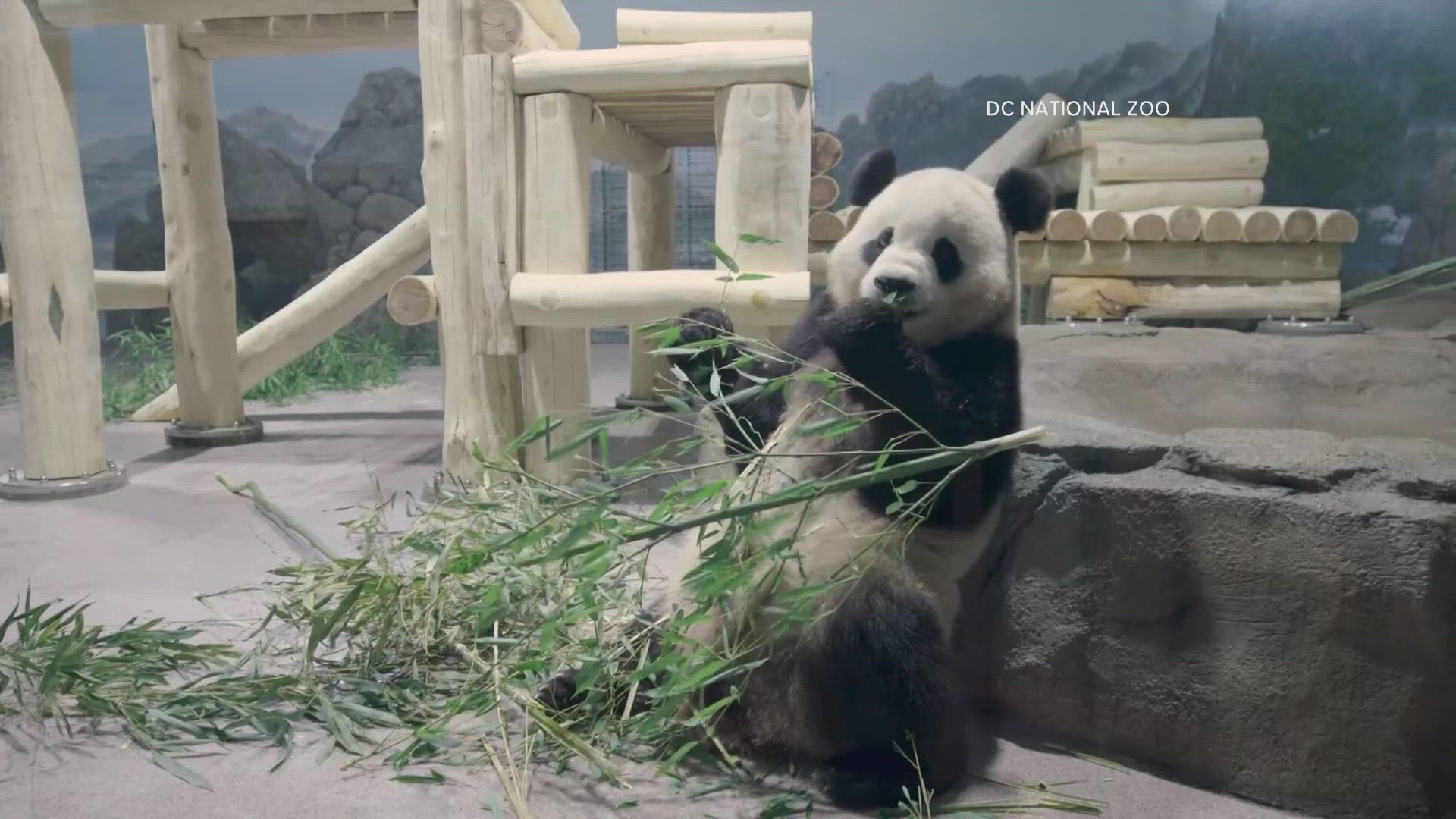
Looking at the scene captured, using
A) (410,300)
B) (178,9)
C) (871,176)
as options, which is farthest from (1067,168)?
(178,9)

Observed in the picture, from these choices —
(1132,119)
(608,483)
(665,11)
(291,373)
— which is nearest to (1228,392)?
(1132,119)

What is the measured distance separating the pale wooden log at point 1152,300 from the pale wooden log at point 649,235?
209 cm

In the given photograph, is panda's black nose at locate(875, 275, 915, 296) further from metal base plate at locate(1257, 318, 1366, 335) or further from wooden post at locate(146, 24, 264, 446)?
wooden post at locate(146, 24, 264, 446)

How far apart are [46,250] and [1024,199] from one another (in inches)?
134

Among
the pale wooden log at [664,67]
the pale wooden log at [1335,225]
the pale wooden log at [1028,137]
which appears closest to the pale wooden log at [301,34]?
the pale wooden log at [664,67]

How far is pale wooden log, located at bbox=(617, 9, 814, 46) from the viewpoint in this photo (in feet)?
11.2

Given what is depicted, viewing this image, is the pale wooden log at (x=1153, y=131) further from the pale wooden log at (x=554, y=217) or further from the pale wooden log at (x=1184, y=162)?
the pale wooden log at (x=554, y=217)

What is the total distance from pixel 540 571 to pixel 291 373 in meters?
4.57

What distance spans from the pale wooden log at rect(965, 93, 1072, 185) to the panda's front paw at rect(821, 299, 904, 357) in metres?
0.81

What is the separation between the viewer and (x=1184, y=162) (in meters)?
3.62

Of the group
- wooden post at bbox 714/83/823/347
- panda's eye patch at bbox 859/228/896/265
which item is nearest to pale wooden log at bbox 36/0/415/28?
wooden post at bbox 714/83/823/347

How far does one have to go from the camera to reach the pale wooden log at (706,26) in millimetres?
3426

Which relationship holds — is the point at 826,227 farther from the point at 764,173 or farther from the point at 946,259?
the point at 946,259

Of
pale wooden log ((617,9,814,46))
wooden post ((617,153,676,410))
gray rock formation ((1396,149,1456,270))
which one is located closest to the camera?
gray rock formation ((1396,149,1456,270))
